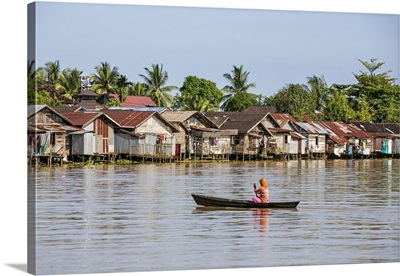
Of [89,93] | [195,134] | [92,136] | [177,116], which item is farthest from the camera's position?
[89,93]

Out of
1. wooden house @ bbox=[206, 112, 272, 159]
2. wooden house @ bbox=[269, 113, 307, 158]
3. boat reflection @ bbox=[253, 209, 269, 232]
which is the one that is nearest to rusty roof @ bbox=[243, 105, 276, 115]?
wooden house @ bbox=[206, 112, 272, 159]

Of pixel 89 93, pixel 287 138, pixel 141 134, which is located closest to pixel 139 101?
pixel 141 134

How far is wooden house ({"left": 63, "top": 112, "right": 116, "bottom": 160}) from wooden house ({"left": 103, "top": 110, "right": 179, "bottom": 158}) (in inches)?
15.6

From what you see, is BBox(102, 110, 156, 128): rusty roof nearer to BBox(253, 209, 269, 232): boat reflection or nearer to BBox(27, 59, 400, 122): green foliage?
BBox(27, 59, 400, 122): green foliage

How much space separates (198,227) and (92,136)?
16.7m

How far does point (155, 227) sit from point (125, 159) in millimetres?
18631

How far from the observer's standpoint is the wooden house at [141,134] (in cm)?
2883

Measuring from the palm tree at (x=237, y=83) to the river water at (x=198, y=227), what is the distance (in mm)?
1900

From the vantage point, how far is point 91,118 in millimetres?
26891

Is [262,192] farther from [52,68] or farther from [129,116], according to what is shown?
[129,116]

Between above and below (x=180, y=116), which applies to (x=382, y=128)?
below

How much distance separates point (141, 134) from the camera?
2922 cm

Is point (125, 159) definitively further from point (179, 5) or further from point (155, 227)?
point (179, 5)

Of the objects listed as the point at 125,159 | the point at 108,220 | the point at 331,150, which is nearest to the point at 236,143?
the point at 331,150
